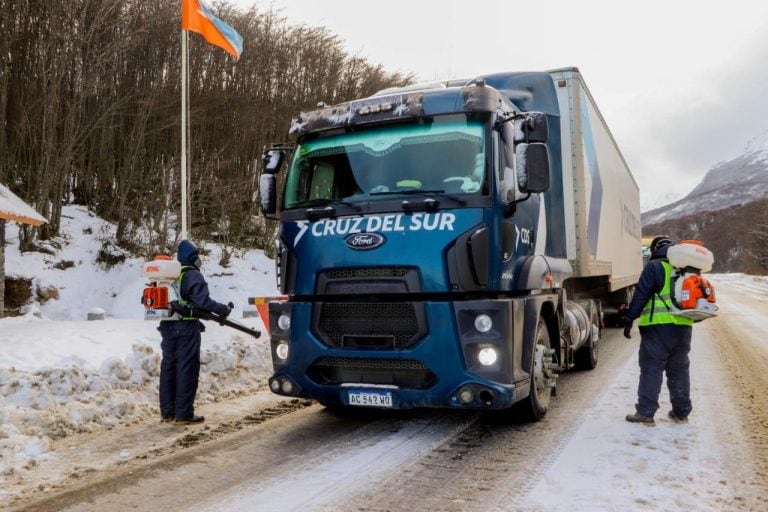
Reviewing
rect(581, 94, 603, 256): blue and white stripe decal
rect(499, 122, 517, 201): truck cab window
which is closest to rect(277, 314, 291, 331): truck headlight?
rect(499, 122, 517, 201): truck cab window

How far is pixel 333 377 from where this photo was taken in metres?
5.00

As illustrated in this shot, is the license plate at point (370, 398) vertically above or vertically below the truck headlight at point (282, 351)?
below

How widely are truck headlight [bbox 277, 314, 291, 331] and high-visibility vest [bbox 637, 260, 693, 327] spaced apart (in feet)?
10.9

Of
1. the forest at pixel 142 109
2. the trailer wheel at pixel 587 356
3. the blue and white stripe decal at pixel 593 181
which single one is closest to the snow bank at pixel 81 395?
the trailer wheel at pixel 587 356

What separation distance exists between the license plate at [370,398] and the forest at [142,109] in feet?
40.6

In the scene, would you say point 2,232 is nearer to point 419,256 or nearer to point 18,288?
point 18,288

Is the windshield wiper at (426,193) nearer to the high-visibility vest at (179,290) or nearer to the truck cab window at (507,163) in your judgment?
the truck cab window at (507,163)

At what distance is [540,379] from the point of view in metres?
5.48

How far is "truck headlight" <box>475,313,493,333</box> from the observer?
4.57 metres

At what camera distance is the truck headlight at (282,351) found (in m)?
5.20

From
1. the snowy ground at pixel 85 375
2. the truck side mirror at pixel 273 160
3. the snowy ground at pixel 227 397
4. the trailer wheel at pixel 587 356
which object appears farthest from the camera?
Answer: the trailer wheel at pixel 587 356

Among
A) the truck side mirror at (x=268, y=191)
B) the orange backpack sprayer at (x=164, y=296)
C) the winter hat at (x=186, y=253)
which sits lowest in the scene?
the orange backpack sprayer at (x=164, y=296)

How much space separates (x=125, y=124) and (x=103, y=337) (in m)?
10.5

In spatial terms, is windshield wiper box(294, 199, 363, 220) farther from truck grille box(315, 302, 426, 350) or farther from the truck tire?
the truck tire
